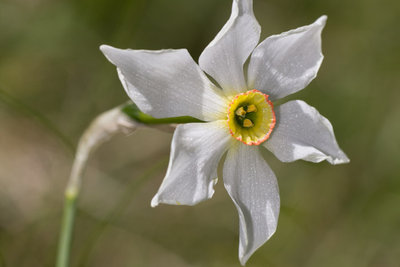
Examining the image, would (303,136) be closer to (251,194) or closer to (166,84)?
(251,194)

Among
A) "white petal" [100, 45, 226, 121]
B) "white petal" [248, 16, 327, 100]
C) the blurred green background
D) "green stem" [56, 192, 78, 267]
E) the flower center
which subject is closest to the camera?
"white petal" [100, 45, 226, 121]

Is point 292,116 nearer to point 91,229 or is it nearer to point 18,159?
point 91,229

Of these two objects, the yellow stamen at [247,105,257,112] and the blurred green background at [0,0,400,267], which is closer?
the yellow stamen at [247,105,257,112]

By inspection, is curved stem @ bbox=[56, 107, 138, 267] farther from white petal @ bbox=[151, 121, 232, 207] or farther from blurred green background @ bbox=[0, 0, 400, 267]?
blurred green background @ bbox=[0, 0, 400, 267]

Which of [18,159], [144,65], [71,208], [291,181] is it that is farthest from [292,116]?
[18,159]

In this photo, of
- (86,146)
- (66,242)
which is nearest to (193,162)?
(86,146)

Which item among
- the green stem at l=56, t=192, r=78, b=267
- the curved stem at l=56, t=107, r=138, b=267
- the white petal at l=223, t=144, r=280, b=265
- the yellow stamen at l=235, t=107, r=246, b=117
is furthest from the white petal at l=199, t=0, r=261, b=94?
the green stem at l=56, t=192, r=78, b=267
